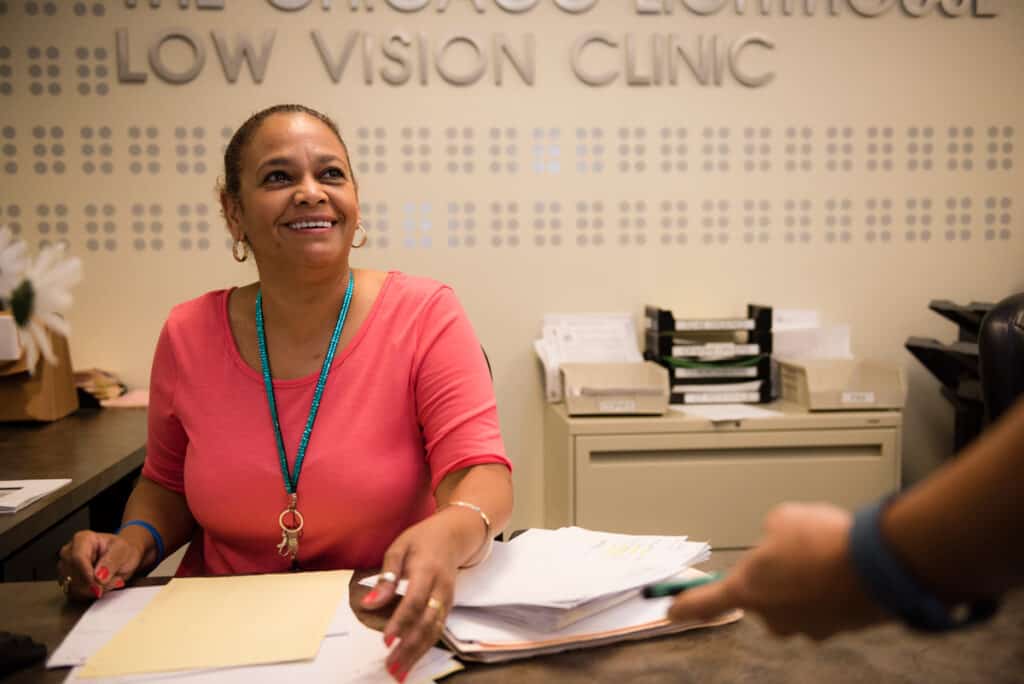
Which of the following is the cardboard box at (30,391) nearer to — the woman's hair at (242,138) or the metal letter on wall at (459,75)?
the woman's hair at (242,138)

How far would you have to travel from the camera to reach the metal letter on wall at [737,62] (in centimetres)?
271

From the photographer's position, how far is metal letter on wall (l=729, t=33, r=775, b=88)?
2.71 meters

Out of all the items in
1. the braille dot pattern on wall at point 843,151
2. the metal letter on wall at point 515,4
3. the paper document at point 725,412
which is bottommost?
the paper document at point 725,412

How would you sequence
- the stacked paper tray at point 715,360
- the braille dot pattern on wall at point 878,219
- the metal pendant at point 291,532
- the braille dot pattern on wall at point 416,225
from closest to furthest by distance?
the metal pendant at point 291,532 < the stacked paper tray at point 715,360 < the braille dot pattern on wall at point 416,225 < the braille dot pattern on wall at point 878,219

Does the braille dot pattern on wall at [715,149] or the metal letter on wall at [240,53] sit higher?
the metal letter on wall at [240,53]

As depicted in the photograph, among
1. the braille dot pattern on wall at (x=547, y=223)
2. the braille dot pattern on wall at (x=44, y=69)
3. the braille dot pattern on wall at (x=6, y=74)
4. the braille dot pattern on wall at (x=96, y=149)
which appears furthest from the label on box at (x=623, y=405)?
the braille dot pattern on wall at (x=6, y=74)

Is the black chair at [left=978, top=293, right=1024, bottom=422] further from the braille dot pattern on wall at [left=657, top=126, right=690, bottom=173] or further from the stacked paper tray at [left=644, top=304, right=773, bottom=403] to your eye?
the braille dot pattern on wall at [left=657, top=126, right=690, bottom=173]

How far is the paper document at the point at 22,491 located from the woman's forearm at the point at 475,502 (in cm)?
77

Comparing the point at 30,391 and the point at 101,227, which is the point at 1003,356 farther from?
the point at 101,227

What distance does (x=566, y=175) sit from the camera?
2748mm

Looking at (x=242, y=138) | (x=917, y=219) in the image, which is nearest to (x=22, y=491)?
(x=242, y=138)

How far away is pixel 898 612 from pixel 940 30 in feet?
10.2

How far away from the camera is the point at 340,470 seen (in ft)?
3.97

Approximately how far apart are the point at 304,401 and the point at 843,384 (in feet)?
6.24
